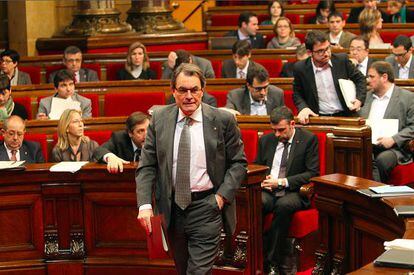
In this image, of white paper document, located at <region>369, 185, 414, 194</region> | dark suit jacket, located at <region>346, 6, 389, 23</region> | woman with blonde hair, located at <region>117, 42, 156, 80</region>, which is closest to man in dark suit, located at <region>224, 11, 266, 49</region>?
dark suit jacket, located at <region>346, 6, 389, 23</region>

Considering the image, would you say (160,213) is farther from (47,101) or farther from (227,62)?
(227,62)

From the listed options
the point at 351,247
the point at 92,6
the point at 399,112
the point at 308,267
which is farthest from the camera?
the point at 92,6

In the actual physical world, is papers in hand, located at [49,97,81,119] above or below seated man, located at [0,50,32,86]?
below

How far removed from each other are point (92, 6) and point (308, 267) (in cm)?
582

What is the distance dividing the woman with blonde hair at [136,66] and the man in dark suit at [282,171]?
3.17m

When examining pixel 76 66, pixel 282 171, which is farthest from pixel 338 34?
pixel 282 171

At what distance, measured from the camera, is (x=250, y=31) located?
1068cm

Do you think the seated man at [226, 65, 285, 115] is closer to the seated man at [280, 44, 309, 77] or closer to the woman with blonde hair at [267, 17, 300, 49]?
the seated man at [280, 44, 309, 77]

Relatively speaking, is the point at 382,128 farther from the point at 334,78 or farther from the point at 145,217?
the point at 145,217

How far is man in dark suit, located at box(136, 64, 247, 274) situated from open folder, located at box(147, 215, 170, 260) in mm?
39

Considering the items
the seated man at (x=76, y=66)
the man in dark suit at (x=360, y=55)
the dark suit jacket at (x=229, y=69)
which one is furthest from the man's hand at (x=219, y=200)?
the seated man at (x=76, y=66)

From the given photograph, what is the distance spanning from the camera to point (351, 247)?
482 centimetres

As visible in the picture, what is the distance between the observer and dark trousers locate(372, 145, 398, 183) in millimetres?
6742

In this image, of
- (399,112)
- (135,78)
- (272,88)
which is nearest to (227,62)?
(135,78)
